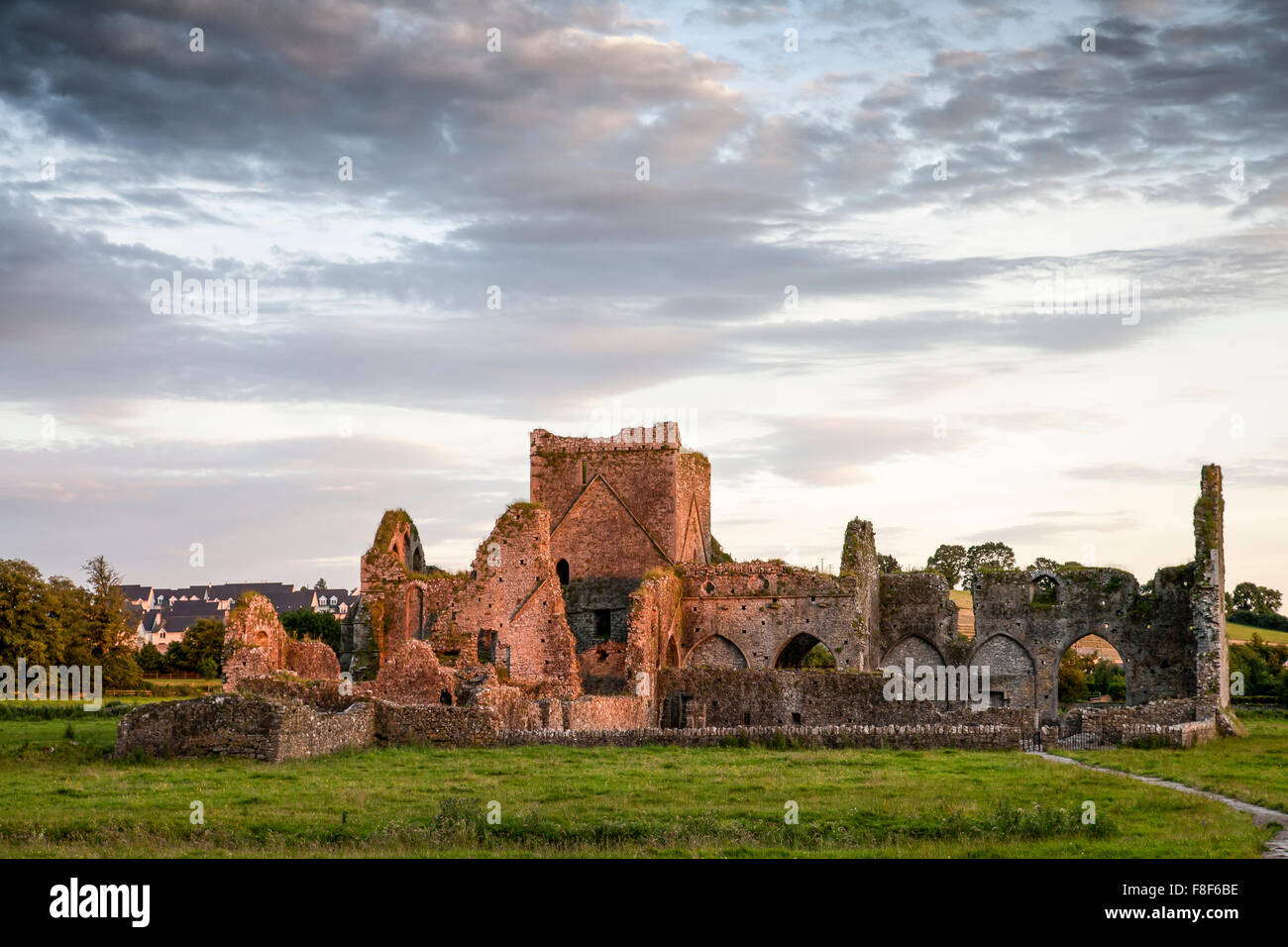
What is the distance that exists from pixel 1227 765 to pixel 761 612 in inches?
986

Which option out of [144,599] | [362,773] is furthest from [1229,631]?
[144,599]

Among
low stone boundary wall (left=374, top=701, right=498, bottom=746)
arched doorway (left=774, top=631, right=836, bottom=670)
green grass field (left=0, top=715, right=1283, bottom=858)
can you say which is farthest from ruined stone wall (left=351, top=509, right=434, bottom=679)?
green grass field (left=0, top=715, right=1283, bottom=858)

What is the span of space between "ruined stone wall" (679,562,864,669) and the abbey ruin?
0.20 feet

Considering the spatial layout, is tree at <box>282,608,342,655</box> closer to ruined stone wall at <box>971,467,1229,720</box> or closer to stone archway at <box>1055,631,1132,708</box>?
stone archway at <box>1055,631,1132,708</box>

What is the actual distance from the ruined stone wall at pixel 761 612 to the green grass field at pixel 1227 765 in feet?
54.3

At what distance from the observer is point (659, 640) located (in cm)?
4884

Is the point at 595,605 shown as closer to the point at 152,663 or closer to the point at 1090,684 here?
the point at 1090,684

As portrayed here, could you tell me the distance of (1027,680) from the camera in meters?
53.2

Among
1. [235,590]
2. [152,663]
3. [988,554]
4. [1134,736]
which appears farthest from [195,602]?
[1134,736]

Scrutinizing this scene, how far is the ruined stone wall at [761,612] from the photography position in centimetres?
5150

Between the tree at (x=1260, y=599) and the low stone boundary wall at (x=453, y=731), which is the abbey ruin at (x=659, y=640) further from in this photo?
the tree at (x=1260, y=599)

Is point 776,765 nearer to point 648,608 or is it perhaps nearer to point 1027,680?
point 648,608

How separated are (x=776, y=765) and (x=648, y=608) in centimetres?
2008
